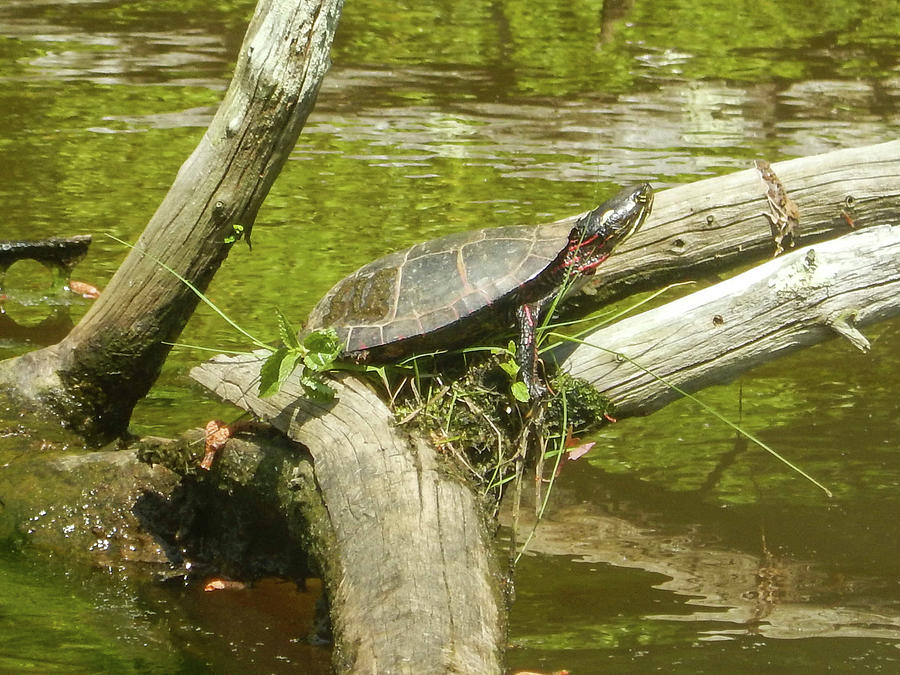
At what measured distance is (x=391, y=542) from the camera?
3.11 meters

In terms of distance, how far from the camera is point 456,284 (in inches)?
153

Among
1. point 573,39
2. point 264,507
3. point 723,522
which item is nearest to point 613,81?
point 573,39

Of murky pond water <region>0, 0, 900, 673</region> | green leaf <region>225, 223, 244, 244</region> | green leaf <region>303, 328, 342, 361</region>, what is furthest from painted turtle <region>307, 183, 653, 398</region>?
murky pond water <region>0, 0, 900, 673</region>

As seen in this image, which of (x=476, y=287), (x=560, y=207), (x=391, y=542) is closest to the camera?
(x=391, y=542)

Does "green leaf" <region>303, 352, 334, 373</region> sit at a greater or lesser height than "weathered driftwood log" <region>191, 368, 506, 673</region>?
greater

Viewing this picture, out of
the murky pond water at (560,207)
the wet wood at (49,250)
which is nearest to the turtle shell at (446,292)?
the murky pond water at (560,207)

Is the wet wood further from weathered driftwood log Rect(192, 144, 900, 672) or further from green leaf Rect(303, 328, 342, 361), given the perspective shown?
green leaf Rect(303, 328, 342, 361)

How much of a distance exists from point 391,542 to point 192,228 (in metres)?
1.64

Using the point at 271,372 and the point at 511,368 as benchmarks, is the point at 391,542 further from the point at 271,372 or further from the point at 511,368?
the point at 511,368

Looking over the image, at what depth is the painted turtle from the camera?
382cm

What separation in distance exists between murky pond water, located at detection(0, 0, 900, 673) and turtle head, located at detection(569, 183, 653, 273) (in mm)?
1244

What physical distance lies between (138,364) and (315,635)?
52.8 inches

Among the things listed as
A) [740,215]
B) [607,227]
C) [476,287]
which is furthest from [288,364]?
[740,215]

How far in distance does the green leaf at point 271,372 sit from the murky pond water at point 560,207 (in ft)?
2.99
